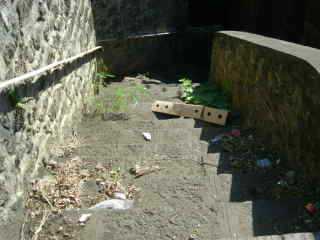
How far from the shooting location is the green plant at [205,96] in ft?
14.9

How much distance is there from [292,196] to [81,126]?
8.09 feet

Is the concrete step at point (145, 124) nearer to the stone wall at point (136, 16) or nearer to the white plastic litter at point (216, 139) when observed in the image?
the white plastic litter at point (216, 139)

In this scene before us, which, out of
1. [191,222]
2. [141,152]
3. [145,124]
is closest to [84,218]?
[191,222]

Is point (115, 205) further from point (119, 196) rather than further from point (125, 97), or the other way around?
point (125, 97)

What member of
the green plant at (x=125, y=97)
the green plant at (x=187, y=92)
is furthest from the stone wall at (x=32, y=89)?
the green plant at (x=187, y=92)

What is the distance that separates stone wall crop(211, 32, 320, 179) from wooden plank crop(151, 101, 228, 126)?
234 millimetres

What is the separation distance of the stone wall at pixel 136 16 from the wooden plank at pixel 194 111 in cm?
251

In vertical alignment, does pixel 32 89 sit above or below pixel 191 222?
above

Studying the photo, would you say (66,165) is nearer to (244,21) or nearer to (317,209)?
(317,209)

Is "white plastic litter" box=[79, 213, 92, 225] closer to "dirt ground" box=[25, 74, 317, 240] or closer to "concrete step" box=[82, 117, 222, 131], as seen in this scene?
"dirt ground" box=[25, 74, 317, 240]

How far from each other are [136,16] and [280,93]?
4.91m

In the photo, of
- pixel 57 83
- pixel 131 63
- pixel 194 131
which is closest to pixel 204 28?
pixel 131 63

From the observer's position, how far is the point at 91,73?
503cm

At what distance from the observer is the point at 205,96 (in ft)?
15.8
